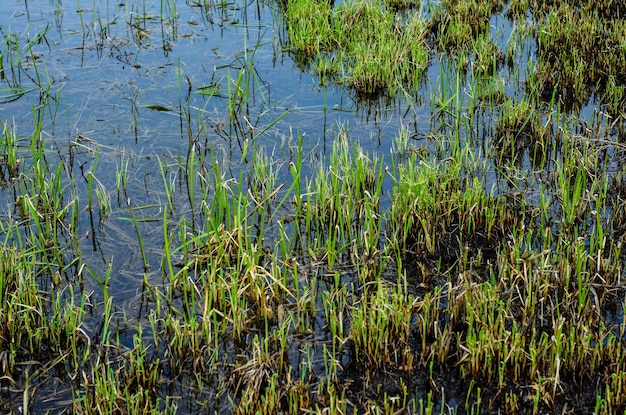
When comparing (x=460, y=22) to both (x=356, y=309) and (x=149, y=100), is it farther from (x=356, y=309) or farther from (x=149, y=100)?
(x=356, y=309)

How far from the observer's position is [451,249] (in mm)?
4234

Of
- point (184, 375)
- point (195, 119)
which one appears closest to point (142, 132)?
point (195, 119)

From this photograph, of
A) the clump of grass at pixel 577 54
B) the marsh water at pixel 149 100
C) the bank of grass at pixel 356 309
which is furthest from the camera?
the clump of grass at pixel 577 54

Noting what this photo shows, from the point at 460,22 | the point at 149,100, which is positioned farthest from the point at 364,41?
the point at 149,100

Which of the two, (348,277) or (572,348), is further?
(348,277)

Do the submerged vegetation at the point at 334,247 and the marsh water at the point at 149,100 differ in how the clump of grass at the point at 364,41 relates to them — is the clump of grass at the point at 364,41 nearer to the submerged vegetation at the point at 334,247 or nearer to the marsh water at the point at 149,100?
the submerged vegetation at the point at 334,247

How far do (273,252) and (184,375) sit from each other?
1028 mm

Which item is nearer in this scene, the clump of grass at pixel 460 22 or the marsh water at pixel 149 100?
the marsh water at pixel 149 100

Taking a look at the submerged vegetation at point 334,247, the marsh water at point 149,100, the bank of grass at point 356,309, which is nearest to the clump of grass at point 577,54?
the submerged vegetation at point 334,247

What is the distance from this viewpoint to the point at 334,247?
404 centimetres

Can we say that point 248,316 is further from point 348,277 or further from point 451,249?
point 451,249

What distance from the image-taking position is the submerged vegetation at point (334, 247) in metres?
3.22

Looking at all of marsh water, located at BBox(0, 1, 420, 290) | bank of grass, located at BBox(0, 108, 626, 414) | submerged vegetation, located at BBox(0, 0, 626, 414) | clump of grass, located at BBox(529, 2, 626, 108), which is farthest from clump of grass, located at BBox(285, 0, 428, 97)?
bank of grass, located at BBox(0, 108, 626, 414)

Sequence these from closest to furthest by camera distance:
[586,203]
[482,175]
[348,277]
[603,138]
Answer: [348,277], [586,203], [482,175], [603,138]
